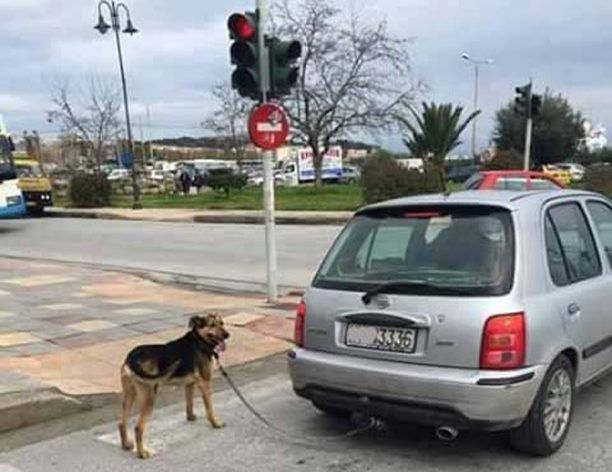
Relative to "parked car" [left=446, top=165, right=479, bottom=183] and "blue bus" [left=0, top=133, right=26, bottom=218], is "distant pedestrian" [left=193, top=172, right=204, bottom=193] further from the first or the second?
"blue bus" [left=0, top=133, right=26, bottom=218]

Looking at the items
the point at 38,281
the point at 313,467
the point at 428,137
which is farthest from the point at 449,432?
the point at 428,137

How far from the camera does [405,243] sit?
492cm

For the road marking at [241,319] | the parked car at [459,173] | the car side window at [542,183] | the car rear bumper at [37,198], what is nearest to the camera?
the road marking at [241,319]

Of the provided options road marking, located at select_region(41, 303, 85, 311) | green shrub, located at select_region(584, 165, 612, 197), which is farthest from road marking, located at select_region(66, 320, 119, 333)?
green shrub, located at select_region(584, 165, 612, 197)

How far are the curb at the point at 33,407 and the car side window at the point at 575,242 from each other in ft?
11.5

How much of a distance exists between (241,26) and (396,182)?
17.0 meters

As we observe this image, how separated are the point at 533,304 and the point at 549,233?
25.0 inches

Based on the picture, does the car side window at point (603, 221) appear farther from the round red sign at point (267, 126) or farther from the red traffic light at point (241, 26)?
the red traffic light at point (241, 26)

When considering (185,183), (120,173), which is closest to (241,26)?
(185,183)

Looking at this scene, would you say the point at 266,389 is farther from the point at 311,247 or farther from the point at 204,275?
the point at 311,247

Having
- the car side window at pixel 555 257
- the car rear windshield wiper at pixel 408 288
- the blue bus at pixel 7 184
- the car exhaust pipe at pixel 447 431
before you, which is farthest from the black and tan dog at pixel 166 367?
the blue bus at pixel 7 184

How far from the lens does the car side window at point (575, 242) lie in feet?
16.3

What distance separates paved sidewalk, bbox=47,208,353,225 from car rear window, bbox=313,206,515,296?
60.0 ft

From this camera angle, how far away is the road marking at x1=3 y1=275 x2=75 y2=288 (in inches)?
472
